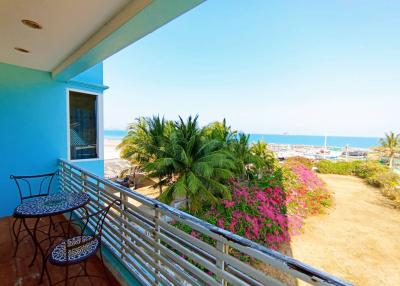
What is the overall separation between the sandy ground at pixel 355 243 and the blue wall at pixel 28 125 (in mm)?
6040

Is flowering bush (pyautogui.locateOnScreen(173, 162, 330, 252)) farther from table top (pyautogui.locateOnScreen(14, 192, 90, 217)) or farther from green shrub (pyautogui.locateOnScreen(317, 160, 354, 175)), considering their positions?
green shrub (pyautogui.locateOnScreen(317, 160, 354, 175))

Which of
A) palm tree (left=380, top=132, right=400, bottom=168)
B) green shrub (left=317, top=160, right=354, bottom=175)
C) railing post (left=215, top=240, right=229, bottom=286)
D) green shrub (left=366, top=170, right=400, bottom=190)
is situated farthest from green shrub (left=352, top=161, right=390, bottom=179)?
railing post (left=215, top=240, right=229, bottom=286)

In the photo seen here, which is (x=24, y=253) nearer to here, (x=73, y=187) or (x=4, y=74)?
(x=73, y=187)

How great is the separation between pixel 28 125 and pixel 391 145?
2340 centimetres

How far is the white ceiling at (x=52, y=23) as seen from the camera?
1.68 m

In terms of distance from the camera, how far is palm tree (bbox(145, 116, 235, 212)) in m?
5.07

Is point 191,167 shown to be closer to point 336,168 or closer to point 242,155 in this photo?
point 242,155

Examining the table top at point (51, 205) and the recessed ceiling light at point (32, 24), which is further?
the recessed ceiling light at point (32, 24)

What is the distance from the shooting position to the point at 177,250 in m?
1.37

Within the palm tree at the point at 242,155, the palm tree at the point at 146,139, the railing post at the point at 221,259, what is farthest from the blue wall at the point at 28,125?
the palm tree at the point at 242,155

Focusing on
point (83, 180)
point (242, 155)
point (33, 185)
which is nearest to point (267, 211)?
point (242, 155)

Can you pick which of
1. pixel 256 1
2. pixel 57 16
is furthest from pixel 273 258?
pixel 256 1

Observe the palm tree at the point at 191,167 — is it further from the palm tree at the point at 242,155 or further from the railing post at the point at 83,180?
Result: the railing post at the point at 83,180

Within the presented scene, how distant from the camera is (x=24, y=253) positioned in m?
Result: 2.25
